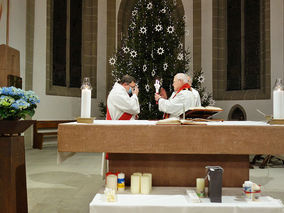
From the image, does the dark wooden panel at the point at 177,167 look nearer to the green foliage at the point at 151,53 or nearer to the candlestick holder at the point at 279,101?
the candlestick holder at the point at 279,101

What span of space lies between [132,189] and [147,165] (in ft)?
0.98

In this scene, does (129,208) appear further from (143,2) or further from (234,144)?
(143,2)

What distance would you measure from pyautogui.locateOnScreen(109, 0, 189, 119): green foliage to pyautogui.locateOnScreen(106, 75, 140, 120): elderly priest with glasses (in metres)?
2.38

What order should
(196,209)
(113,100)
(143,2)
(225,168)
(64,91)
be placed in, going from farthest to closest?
(64,91), (143,2), (113,100), (225,168), (196,209)

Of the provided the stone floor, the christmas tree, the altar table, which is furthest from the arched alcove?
the altar table

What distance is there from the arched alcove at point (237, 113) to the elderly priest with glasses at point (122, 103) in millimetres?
5840

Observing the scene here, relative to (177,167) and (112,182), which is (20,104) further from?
(177,167)

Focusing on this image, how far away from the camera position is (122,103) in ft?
13.1

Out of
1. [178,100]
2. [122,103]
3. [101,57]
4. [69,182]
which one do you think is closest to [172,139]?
[178,100]

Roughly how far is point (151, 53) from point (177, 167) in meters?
4.78

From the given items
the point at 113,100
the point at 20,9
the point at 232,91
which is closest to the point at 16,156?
the point at 113,100

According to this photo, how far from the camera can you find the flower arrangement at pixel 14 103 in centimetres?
237

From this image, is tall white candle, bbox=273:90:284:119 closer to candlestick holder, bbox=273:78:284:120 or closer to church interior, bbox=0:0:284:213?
candlestick holder, bbox=273:78:284:120

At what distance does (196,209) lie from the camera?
1.92m
